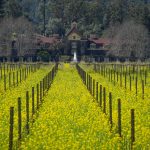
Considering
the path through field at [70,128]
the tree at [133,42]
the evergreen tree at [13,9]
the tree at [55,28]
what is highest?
the evergreen tree at [13,9]

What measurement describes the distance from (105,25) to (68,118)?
415 feet

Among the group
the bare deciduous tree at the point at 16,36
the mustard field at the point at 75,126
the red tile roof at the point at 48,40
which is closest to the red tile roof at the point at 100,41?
the red tile roof at the point at 48,40

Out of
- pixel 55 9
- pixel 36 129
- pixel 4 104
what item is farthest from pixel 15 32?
pixel 36 129

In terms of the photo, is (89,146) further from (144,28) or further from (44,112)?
(144,28)

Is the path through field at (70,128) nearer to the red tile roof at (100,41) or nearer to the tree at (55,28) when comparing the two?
the red tile roof at (100,41)

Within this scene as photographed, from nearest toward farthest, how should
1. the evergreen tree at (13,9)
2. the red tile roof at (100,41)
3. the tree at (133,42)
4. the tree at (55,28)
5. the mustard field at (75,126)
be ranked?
the mustard field at (75,126)
the tree at (133,42)
the red tile roof at (100,41)
the evergreen tree at (13,9)
the tree at (55,28)

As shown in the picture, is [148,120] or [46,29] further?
[46,29]

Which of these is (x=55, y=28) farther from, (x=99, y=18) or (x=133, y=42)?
(x=133, y=42)

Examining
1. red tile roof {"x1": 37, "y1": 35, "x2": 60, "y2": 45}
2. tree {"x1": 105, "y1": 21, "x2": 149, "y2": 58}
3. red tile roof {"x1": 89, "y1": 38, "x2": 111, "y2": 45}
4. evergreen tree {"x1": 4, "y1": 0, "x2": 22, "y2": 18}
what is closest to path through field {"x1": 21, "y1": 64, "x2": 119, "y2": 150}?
tree {"x1": 105, "y1": 21, "x2": 149, "y2": 58}

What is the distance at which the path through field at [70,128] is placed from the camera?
46.4 ft

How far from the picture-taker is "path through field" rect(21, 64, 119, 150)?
1415 centimetres

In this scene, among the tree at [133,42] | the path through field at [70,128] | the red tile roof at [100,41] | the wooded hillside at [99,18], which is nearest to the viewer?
the path through field at [70,128]

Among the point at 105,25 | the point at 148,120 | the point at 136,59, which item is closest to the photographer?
the point at 148,120

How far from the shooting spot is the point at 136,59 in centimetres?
11625
